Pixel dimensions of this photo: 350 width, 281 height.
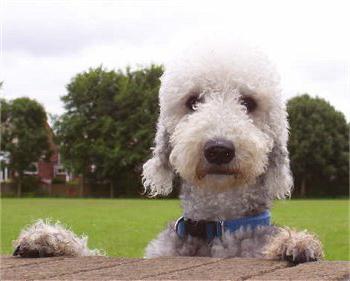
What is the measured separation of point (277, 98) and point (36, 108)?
210ft

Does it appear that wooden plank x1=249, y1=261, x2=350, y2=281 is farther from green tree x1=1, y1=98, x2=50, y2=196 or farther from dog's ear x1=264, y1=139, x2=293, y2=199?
green tree x1=1, y1=98, x2=50, y2=196

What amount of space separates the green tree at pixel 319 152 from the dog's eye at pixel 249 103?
49.2 m

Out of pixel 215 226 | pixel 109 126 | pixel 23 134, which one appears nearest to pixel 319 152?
pixel 109 126

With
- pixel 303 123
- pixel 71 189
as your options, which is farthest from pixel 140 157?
pixel 303 123

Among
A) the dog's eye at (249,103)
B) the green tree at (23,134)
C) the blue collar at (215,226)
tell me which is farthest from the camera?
the green tree at (23,134)

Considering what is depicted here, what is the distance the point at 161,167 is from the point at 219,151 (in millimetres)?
887

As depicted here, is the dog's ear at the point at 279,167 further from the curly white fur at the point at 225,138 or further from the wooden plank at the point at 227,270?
the wooden plank at the point at 227,270

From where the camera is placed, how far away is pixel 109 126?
178ft

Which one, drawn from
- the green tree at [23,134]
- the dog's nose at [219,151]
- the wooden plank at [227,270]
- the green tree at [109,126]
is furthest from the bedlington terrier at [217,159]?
the green tree at [23,134]

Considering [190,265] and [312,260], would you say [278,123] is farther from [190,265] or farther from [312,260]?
[190,265]

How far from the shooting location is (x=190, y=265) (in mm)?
3521

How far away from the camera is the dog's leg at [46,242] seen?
443 centimetres

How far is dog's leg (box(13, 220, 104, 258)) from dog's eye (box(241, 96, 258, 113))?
1.44 meters

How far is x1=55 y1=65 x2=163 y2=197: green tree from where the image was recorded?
52.2 meters
